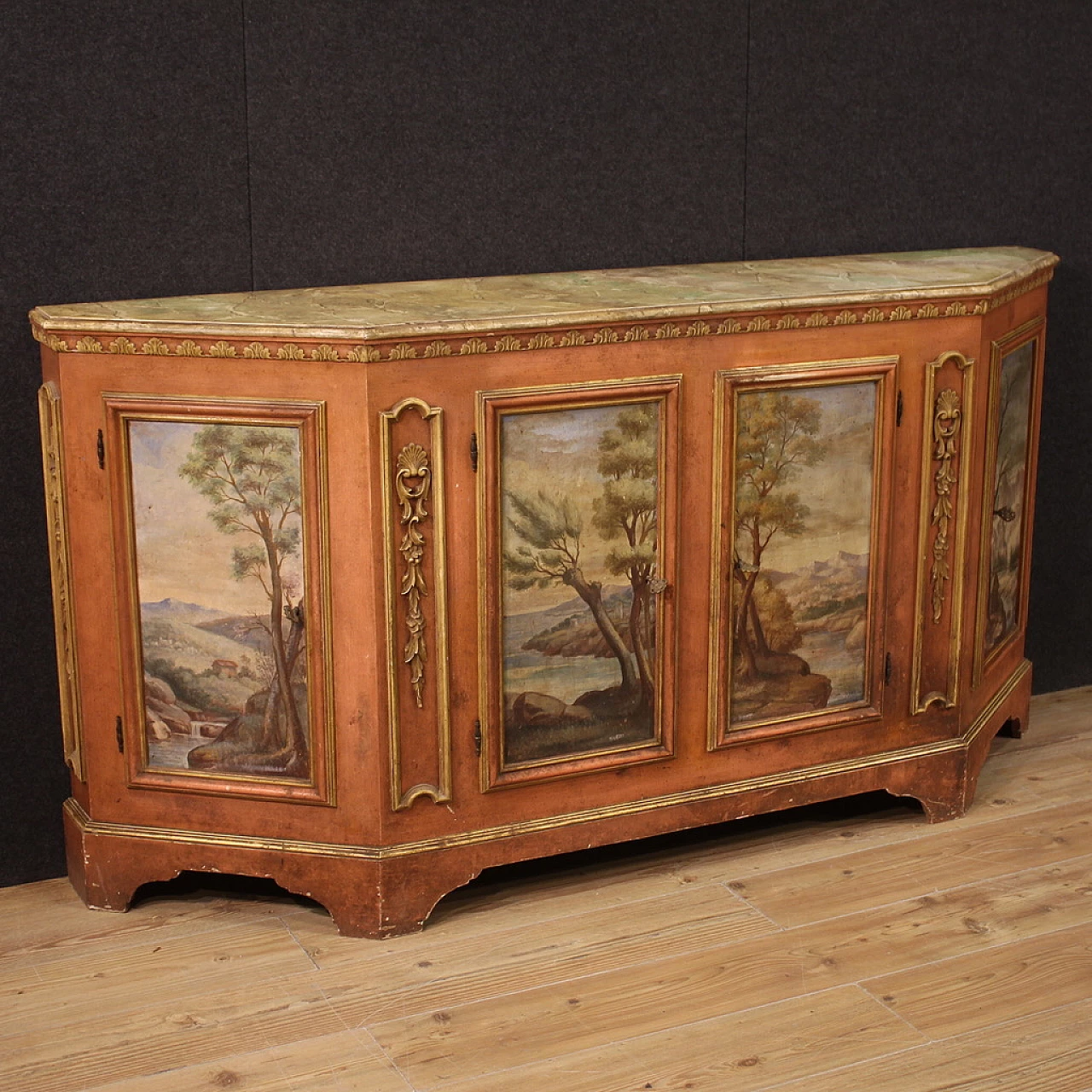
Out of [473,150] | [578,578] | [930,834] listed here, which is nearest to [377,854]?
[578,578]

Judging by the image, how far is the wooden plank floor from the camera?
104 inches

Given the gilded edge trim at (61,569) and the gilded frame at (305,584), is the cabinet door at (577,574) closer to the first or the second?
the gilded frame at (305,584)

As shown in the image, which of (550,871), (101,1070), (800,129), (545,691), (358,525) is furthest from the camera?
(800,129)

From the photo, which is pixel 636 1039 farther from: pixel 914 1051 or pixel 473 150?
pixel 473 150

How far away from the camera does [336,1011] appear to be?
2.82 meters

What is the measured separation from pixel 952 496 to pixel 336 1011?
166 centimetres

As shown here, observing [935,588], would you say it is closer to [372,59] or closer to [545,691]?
[545,691]

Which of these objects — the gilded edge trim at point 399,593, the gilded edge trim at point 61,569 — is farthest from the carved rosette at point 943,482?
the gilded edge trim at point 61,569

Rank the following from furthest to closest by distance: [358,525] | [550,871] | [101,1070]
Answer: [550,871]
[358,525]
[101,1070]

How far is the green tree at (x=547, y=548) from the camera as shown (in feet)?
9.92

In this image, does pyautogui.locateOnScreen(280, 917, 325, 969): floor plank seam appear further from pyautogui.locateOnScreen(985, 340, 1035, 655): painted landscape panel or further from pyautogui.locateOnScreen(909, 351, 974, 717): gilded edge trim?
pyautogui.locateOnScreen(985, 340, 1035, 655): painted landscape panel

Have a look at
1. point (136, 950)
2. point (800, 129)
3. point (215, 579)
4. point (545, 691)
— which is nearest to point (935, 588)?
point (545, 691)

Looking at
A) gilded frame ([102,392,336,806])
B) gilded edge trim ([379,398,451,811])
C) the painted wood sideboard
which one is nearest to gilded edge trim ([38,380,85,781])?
the painted wood sideboard

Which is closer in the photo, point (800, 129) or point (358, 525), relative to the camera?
point (358, 525)
